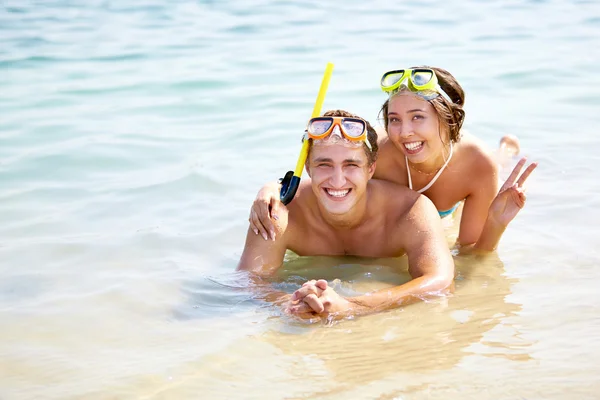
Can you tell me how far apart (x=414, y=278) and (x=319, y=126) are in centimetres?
108

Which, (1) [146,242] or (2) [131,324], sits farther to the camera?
(1) [146,242]

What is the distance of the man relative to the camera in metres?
4.71

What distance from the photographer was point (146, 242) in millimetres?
6121

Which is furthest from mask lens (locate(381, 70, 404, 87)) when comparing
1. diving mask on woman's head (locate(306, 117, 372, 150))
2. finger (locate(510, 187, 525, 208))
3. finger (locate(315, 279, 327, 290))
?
finger (locate(315, 279, 327, 290))

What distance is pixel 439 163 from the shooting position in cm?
572

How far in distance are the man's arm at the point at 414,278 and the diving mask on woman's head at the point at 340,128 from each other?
59 centimetres

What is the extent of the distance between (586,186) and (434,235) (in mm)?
2548

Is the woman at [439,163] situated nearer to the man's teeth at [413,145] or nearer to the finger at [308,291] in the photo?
the man's teeth at [413,145]

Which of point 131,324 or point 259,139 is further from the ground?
point 259,139

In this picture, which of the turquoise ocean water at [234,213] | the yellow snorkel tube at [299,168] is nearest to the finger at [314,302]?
the turquoise ocean water at [234,213]

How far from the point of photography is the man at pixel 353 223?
4.71 m

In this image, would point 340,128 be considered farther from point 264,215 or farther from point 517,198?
point 517,198

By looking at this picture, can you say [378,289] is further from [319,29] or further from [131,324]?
[319,29]

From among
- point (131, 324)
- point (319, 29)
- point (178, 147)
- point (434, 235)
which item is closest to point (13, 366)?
point (131, 324)
